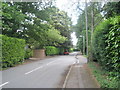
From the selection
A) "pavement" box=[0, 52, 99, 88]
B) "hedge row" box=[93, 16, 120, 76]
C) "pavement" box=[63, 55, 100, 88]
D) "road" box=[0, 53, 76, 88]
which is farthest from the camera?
"road" box=[0, 53, 76, 88]

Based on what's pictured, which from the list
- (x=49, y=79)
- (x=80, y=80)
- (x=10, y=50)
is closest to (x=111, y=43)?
(x=80, y=80)

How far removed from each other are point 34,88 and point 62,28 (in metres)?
39.4

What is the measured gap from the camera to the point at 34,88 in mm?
5953

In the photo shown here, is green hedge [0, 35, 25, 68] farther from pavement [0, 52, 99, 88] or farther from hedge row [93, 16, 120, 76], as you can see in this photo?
hedge row [93, 16, 120, 76]

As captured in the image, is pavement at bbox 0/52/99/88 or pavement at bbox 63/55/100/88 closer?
pavement at bbox 63/55/100/88

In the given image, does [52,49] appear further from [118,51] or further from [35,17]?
[118,51]

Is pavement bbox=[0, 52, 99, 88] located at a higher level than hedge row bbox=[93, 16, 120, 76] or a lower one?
lower

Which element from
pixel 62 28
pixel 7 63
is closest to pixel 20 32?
pixel 7 63

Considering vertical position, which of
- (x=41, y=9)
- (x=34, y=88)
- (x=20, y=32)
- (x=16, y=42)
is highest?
(x=41, y=9)

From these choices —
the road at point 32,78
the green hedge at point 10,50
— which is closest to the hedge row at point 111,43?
the road at point 32,78

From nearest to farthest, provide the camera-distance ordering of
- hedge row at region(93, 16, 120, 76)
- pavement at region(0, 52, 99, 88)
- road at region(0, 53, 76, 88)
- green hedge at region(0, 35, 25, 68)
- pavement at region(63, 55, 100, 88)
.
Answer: hedge row at region(93, 16, 120, 76) < pavement at region(63, 55, 100, 88) < pavement at region(0, 52, 99, 88) < road at region(0, 53, 76, 88) < green hedge at region(0, 35, 25, 68)

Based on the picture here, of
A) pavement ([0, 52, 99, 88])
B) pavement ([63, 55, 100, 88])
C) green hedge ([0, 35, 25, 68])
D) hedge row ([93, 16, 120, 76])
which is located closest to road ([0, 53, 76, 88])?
pavement ([0, 52, 99, 88])

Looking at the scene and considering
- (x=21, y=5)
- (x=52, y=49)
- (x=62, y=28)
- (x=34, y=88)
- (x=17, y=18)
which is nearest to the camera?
(x=34, y=88)

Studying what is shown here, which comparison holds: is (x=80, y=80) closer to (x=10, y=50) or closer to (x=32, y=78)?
(x=32, y=78)
